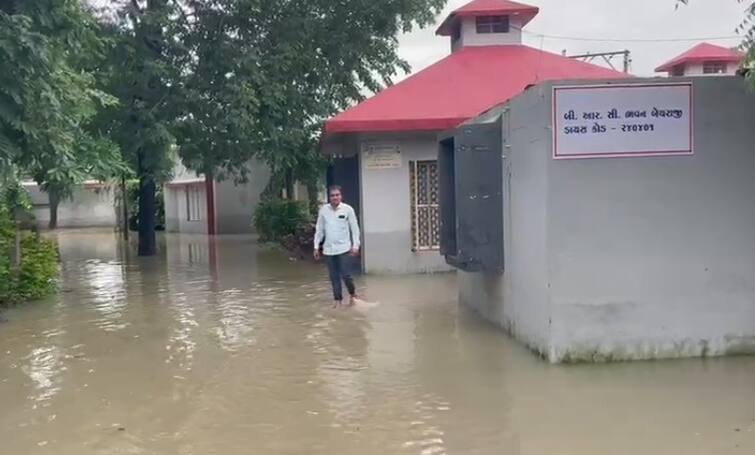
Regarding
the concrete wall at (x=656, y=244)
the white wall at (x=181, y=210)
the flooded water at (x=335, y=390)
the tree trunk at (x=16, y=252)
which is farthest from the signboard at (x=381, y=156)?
the white wall at (x=181, y=210)

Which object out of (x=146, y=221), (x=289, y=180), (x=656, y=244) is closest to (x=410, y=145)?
(x=656, y=244)

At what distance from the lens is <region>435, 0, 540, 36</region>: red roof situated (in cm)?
1664

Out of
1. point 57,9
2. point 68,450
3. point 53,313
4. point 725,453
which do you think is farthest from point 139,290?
point 725,453

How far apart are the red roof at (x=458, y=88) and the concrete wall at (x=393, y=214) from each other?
0.53 meters

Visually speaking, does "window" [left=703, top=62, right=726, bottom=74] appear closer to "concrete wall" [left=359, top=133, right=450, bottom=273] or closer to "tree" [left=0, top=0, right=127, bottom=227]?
"concrete wall" [left=359, top=133, right=450, bottom=273]

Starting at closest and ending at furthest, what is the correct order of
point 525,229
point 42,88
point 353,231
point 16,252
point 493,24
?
point 42,88
point 525,229
point 353,231
point 16,252
point 493,24

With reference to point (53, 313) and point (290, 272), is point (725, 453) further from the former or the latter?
point (290, 272)

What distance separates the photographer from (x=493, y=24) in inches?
672

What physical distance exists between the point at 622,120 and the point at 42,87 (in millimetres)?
5097

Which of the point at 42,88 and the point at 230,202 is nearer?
the point at 42,88

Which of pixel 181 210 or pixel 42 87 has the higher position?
pixel 42 87

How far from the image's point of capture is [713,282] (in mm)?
7285

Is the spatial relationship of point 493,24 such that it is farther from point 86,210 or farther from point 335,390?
point 86,210

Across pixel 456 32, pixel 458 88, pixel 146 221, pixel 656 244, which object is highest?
pixel 456 32
